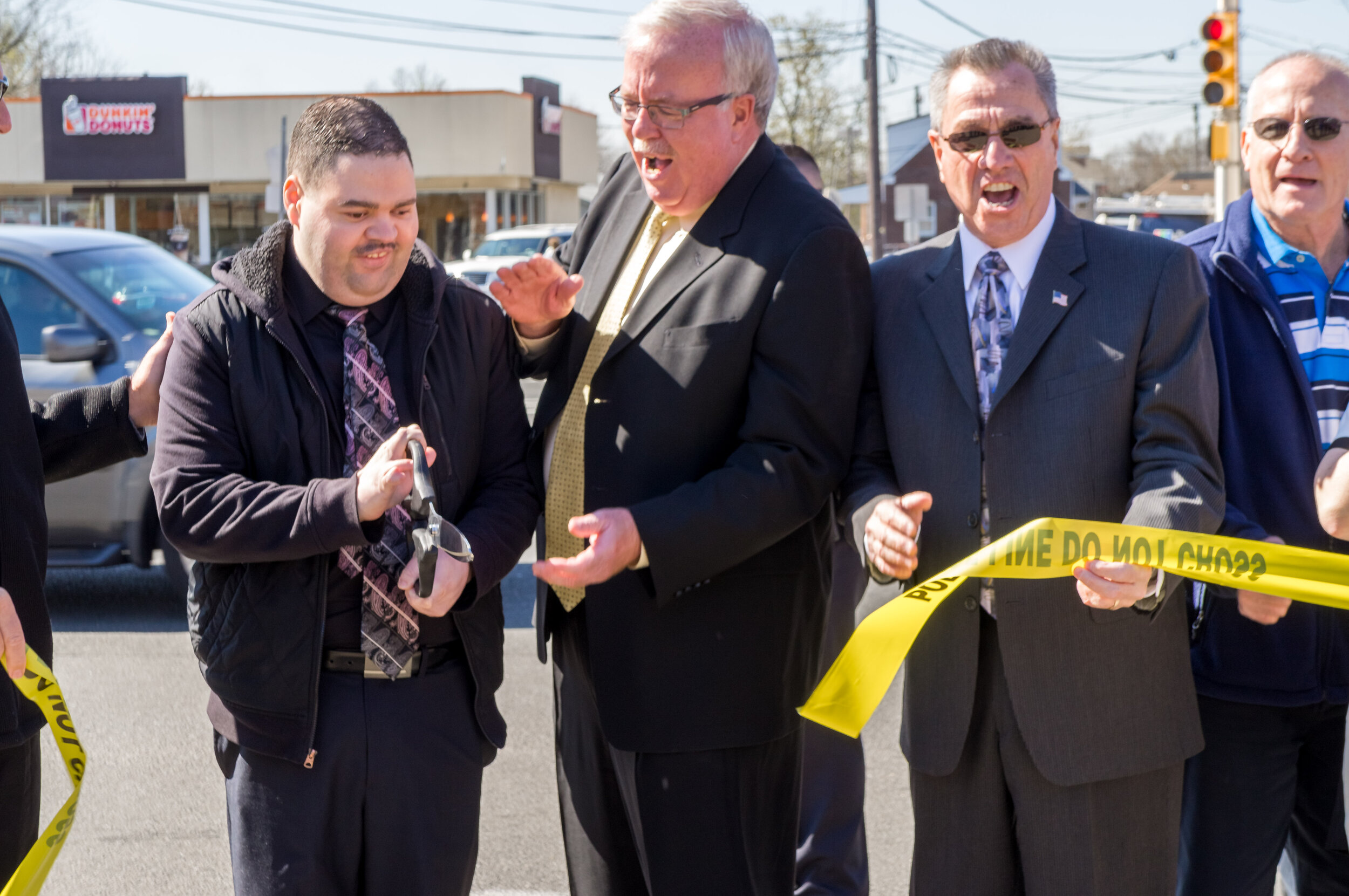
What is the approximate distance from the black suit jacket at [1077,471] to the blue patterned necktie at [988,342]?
3cm

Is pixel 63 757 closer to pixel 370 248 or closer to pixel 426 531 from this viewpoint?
pixel 426 531

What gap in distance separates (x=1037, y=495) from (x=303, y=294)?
5.21 ft

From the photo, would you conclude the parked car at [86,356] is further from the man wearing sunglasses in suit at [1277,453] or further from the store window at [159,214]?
the store window at [159,214]

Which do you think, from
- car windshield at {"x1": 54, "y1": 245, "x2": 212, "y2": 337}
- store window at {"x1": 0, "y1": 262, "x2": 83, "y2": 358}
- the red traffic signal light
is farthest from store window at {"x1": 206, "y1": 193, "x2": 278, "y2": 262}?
store window at {"x1": 0, "y1": 262, "x2": 83, "y2": 358}

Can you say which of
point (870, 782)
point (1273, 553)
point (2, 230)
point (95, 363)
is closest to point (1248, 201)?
point (1273, 553)

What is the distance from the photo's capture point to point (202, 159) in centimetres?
4353

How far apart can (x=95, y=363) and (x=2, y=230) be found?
109cm

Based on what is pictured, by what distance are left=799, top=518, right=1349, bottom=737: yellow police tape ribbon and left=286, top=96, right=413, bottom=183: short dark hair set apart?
1399 millimetres

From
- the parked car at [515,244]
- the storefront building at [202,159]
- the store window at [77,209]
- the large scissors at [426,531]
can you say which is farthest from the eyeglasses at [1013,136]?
the store window at [77,209]

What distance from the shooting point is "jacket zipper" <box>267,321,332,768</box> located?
105 inches

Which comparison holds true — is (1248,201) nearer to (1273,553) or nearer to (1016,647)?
(1273,553)

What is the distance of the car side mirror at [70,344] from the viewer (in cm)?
673

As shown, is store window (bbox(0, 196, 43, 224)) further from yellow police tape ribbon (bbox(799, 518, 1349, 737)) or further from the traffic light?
yellow police tape ribbon (bbox(799, 518, 1349, 737))

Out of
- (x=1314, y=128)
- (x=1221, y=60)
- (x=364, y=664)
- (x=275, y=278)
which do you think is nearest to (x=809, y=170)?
(x=1314, y=128)
